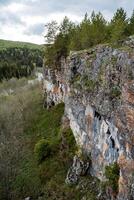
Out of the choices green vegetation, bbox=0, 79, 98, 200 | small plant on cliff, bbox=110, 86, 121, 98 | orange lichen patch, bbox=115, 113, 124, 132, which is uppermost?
small plant on cliff, bbox=110, 86, 121, 98

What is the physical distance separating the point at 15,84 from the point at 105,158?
298 ft

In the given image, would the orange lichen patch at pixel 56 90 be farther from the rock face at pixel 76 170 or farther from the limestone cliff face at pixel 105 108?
the rock face at pixel 76 170

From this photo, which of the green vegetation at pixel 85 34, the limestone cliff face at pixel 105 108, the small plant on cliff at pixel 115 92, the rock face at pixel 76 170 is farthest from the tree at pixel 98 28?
the small plant on cliff at pixel 115 92

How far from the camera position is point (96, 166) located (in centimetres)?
4225

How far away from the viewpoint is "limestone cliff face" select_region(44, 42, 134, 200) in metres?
30.6

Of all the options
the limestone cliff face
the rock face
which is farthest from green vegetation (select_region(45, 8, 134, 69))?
the rock face

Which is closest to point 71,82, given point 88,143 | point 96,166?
point 88,143

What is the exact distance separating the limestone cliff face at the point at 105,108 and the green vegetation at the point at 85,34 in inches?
295

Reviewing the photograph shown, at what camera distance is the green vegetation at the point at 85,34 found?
190 feet

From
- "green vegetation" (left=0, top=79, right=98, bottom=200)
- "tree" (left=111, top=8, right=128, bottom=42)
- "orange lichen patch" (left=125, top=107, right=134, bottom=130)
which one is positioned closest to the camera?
"orange lichen patch" (left=125, top=107, right=134, bottom=130)

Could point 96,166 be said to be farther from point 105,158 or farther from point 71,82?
point 71,82

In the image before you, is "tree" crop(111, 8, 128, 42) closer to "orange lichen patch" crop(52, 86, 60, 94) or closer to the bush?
the bush

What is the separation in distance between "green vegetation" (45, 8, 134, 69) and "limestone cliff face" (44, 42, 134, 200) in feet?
24.6

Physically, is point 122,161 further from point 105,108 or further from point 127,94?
point 127,94
